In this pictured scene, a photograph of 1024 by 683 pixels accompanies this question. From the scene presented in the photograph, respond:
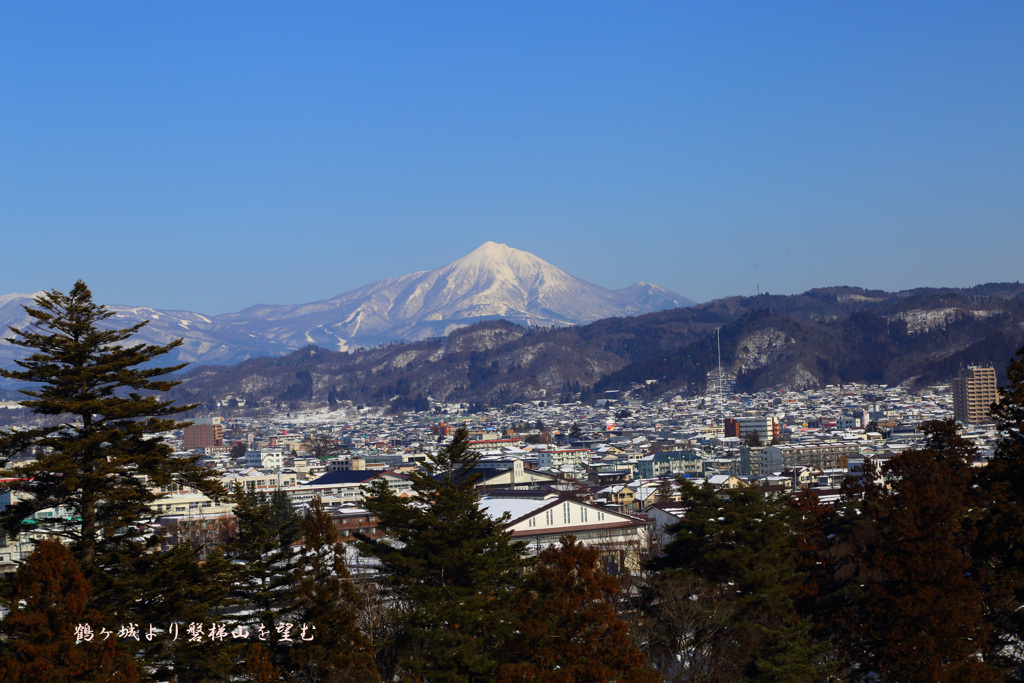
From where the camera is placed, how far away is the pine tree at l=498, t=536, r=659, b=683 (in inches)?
491

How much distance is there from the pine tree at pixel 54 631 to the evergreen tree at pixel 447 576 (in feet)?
12.4

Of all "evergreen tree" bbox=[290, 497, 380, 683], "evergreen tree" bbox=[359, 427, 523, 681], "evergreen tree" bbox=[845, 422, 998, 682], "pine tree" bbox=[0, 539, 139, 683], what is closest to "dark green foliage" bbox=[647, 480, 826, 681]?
"evergreen tree" bbox=[845, 422, 998, 682]

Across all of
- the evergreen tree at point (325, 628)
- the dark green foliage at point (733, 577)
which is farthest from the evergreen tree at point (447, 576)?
the dark green foliage at point (733, 577)

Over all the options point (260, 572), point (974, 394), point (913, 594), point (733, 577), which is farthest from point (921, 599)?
point (974, 394)

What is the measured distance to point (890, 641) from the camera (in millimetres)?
14977

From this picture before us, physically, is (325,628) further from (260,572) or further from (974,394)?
(974,394)

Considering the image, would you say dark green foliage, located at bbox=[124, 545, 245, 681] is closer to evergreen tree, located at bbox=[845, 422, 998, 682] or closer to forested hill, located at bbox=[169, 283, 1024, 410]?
evergreen tree, located at bbox=[845, 422, 998, 682]

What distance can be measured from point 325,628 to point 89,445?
361 cm

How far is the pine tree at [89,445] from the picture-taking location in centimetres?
1254

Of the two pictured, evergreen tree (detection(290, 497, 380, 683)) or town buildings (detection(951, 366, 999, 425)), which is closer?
evergreen tree (detection(290, 497, 380, 683))

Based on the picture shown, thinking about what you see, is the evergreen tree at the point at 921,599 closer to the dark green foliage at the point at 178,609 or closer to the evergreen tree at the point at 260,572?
the evergreen tree at the point at 260,572

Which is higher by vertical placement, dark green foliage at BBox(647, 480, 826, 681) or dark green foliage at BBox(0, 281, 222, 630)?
dark green foliage at BBox(0, 281, 222, 630)

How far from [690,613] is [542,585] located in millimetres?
3684

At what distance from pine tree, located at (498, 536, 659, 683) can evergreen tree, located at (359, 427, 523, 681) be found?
0.60 metres
